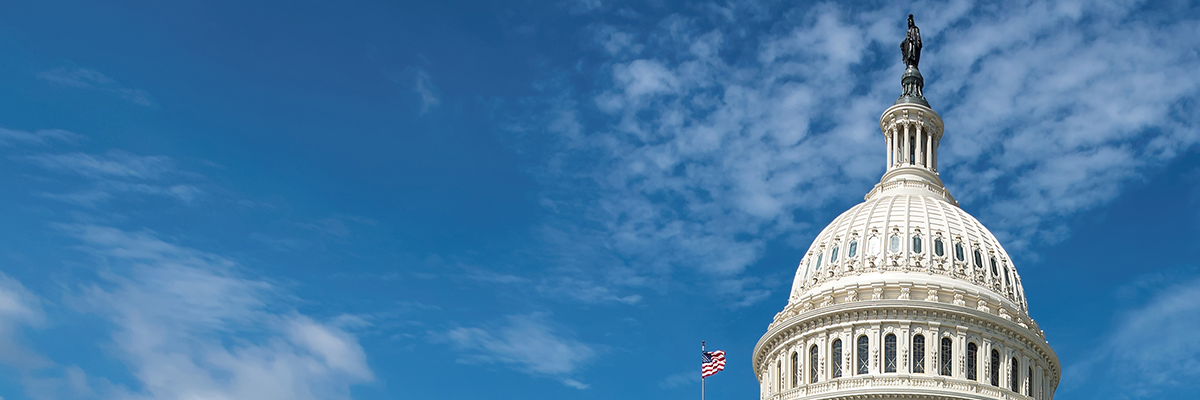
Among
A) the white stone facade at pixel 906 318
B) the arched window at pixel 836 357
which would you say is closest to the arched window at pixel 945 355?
the white stone facade at pixel 906 318

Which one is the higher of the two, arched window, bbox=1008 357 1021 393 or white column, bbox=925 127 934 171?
white column, bbox=925 127 934 171

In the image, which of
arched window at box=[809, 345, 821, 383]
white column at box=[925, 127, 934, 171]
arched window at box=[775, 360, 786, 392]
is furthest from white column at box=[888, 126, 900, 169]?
arched window at box=[809, 345, 821, 383]

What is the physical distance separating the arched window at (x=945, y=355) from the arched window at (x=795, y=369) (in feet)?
28.9

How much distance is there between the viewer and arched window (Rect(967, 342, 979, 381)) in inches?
3314

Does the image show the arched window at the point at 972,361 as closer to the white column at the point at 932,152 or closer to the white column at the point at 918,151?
the white column at the point at 918,151

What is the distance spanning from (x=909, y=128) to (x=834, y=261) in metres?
16.1

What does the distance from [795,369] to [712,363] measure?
253 inches

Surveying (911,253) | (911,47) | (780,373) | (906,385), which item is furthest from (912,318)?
(911,47)

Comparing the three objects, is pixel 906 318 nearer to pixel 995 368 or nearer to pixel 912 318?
pixel 912 318

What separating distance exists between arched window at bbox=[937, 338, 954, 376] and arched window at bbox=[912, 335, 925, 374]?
102 centimetres

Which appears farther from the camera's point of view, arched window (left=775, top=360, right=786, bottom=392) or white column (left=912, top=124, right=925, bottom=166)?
white column (left=912, top=124, right=925, bottom=166)

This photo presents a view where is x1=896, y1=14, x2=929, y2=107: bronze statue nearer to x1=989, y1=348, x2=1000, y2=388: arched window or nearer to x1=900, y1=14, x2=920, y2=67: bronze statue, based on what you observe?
x1=900, y1=14, x2=920, y2=67: bronze statue

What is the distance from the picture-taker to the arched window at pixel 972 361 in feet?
276

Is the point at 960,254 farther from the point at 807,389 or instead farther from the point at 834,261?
the point at 807,389
